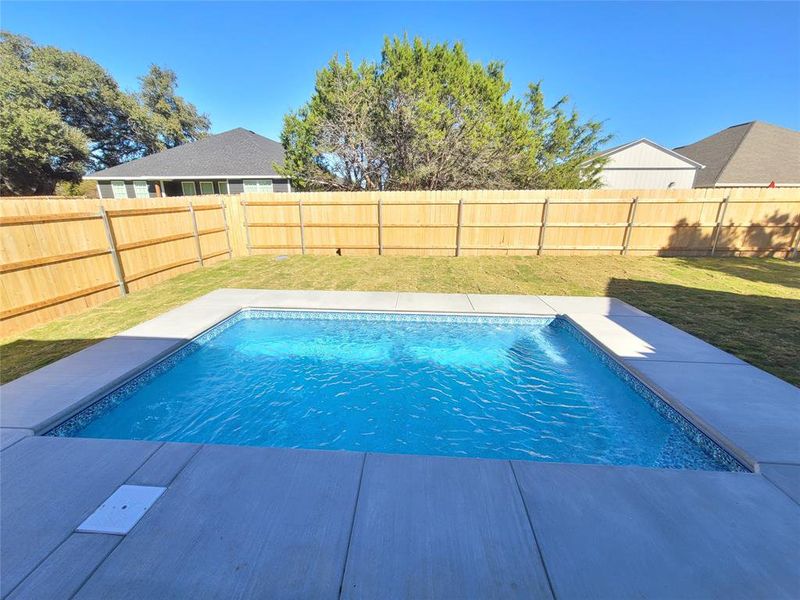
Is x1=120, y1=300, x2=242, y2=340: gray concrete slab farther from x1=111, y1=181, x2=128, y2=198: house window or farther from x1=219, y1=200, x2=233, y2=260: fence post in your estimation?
x1=111, y1=181, x2=128, y2=198: house window

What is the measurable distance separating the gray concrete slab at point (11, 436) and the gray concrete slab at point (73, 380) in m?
0.06

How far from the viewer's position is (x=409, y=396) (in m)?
4.91

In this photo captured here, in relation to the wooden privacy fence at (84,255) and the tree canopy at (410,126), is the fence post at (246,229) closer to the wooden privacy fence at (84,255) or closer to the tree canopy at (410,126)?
the wooden privacy fence at (84,255)

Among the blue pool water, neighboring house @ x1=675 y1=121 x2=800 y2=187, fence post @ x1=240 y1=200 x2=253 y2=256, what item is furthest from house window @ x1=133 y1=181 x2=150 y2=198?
neighboring house @ x1=675 y1=121 x2=800 y2=187

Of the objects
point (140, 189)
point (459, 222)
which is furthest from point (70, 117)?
point (459, 222)

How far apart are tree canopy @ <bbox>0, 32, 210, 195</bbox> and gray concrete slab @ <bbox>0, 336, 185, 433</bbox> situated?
32.1 m

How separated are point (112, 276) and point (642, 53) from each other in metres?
19.0

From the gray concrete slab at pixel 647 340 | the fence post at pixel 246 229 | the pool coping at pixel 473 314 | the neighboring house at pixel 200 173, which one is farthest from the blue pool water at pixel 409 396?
the neighboring house at pixel 200 173

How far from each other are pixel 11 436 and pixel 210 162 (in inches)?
833

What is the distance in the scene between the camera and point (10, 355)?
4.93m

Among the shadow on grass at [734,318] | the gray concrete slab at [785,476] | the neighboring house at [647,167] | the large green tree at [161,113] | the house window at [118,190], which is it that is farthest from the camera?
the large green tree at [161,113]

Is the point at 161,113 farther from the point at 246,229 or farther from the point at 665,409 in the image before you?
the point at 665,409

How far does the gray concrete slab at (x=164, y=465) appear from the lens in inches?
104

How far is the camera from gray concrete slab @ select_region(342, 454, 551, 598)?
1.89m
